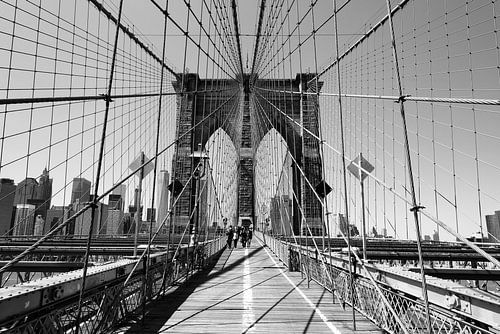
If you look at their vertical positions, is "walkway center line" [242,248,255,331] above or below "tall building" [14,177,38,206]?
below

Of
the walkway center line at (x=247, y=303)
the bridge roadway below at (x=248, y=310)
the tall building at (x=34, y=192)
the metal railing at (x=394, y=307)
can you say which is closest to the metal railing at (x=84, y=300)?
the bridge roadway below at (x=248, y=310)

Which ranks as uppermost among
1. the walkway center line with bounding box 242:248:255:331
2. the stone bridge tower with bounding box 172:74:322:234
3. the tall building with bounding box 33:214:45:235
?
the stone bridge tower with bounding box 172:74:322:234

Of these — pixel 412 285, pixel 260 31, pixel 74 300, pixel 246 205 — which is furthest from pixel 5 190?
pixel 246 205

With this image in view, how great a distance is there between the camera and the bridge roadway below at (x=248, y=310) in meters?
3.30

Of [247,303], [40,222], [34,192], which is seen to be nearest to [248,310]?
[247,303]

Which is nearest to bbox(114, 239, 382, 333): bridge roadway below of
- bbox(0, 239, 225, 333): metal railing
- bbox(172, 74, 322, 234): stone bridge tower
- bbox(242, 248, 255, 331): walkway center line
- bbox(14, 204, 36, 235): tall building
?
bbox(242, 248, 255, 331): walkway center line

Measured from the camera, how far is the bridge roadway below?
330 cm

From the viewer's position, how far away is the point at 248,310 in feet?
13.5

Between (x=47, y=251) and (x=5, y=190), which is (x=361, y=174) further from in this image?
(x=5, y=190)

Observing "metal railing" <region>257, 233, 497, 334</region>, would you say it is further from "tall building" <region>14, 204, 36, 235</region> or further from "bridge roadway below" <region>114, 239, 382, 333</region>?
"tall building" <region>14, 204, 36, 235</region>

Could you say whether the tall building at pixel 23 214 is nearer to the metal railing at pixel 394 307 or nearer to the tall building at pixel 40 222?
the tall building at pixel 40 222

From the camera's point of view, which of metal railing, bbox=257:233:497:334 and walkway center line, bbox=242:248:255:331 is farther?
walkway center line, bbox=242:248:255:331

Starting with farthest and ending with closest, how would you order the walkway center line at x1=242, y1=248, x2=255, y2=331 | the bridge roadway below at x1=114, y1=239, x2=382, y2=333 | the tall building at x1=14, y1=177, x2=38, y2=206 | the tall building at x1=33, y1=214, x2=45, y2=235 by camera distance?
the tall building at x1=33, y1=214, x2=45, y2=235
the tall building at x1=14, y1=177, x2=38, y2=206
the walkway center line at x1=242, y1=248, x2=255, y2=331
the bridge roadway below at x1=114, y1=239, x2=382, y2=333

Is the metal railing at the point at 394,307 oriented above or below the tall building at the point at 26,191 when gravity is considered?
below
